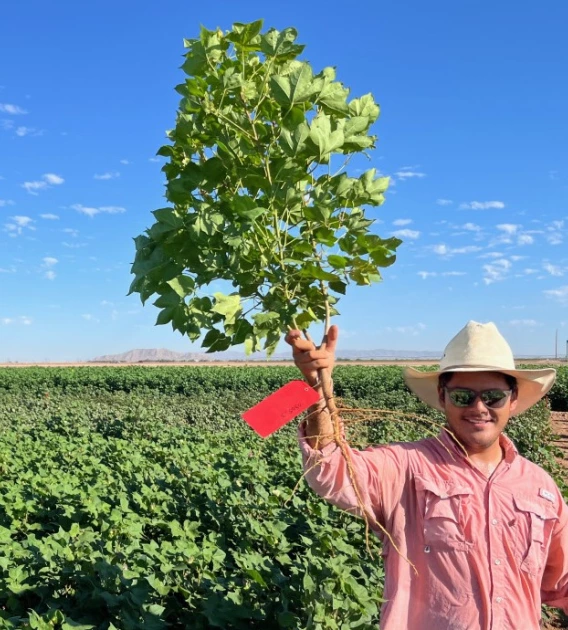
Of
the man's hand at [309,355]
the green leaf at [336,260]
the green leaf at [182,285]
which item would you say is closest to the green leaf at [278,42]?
the green leaf at [336,260]

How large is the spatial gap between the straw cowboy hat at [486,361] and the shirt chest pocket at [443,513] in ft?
1.34

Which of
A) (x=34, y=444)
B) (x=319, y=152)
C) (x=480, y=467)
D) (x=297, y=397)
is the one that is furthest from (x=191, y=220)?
(x=34, y=444)

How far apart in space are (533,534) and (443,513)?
1.10 feet

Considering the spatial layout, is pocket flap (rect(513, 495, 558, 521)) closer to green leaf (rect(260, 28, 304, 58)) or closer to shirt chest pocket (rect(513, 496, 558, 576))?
shirt chest pocket (rect(513, 496, 558, 576))

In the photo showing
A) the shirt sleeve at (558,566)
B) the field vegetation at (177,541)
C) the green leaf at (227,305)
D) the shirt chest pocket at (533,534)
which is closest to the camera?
the green leaf at (227,305)

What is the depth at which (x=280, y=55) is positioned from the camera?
2.24 meters

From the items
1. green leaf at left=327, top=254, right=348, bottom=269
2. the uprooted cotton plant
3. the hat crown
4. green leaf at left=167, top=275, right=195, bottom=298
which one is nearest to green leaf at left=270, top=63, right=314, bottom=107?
the uprooted cotton plant

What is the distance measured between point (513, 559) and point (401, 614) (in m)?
0.42

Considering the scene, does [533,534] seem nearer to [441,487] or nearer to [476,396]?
[441,487]

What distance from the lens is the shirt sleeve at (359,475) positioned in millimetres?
2064

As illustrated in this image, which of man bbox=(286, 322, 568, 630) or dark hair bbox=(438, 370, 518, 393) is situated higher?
dark hair bbox=(438, 370, 518, 393)

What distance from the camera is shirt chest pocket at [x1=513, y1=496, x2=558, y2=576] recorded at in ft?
7.09

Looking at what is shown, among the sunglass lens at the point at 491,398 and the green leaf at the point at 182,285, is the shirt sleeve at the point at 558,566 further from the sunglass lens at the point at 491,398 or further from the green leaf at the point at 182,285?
the green leaf at the point at 182,285

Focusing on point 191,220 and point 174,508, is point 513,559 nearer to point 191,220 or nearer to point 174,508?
point 191,220
